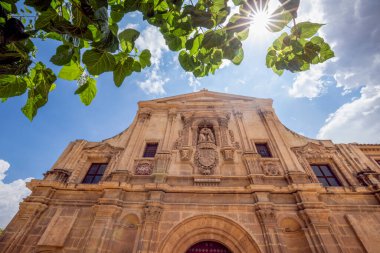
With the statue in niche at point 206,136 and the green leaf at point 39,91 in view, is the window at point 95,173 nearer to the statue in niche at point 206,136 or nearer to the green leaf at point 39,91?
the statue in niche at point 206,136

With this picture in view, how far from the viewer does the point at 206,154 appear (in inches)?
357

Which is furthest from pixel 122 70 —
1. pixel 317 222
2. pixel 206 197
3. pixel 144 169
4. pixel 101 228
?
pixel 317 222

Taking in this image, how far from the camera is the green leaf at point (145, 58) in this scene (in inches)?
63.2

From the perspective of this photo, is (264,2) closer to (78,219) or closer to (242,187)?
(242,187)

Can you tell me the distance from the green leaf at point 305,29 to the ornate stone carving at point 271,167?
788cm

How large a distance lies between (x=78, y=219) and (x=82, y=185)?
1.43 m

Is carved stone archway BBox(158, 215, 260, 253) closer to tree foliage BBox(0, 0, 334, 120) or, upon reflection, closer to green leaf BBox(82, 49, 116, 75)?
tree foliage BBox(0, 0, 334, 120)

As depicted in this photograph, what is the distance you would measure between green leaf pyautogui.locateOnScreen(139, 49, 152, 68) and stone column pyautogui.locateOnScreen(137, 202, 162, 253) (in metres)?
6.69

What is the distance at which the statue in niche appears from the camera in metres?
9.76

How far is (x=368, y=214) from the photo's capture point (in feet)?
23.0

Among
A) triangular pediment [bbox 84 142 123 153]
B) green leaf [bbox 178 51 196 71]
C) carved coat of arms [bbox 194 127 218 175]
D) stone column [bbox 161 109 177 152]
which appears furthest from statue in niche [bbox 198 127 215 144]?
green leaf [bbox 178 51 196 71]

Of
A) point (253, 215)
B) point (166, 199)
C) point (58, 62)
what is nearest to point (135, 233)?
point (166, 199)

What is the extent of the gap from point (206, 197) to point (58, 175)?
23.2 ft

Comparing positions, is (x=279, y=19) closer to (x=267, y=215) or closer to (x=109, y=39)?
(x=109, y=39)
